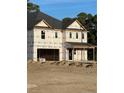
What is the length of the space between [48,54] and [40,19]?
5704 millimetres

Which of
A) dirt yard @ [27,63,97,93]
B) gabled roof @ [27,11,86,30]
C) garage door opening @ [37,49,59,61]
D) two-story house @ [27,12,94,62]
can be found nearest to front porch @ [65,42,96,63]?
two-story house @ [27,12,94,62]

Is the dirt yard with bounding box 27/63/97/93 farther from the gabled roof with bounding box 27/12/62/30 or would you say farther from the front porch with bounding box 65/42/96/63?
the front porch with bounding box 65/42/96/63

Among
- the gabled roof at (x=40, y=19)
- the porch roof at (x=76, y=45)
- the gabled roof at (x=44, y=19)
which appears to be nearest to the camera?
the gabled roof at (x=40, y=19)

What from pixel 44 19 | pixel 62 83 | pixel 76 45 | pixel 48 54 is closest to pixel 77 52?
pixel 76 45

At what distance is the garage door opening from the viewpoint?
4534 cm

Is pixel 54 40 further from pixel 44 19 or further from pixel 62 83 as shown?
pixel 62 83

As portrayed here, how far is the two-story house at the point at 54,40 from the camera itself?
146ft

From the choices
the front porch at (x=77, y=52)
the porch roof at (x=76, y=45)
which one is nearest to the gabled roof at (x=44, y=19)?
the porch roof at (x=76, y=45)

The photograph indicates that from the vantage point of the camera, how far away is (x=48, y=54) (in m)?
46.3

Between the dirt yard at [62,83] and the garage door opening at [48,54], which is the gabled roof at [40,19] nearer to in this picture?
the garage door opening at [48,54]
